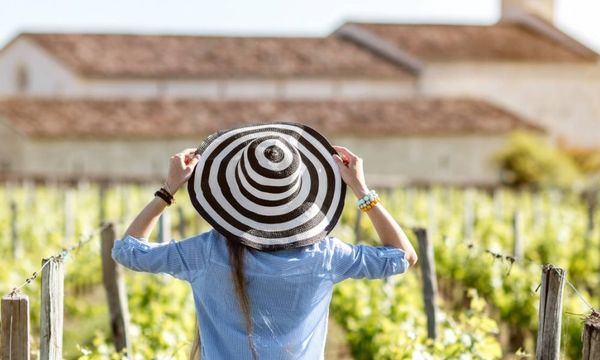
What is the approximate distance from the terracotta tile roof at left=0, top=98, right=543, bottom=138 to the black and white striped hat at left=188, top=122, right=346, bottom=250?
28914mm

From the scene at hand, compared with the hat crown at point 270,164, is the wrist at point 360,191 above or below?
below

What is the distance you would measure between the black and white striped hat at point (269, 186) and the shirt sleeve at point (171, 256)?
0.08 meters

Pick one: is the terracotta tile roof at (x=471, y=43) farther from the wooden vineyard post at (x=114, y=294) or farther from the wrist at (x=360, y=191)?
the wrist at (x=360, y=191)

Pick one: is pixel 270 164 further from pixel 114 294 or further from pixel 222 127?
pixel 222 127

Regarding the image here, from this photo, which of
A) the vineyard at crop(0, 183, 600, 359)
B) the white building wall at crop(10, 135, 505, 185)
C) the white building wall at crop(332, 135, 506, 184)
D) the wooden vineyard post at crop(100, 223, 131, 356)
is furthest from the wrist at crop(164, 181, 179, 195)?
the white building wall at crop(332, 135, 506, 184)

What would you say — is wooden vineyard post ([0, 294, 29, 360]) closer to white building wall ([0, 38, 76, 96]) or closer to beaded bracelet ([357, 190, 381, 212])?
beaded bracelet ([357, 190, 381, 212])

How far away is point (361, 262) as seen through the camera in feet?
10.4

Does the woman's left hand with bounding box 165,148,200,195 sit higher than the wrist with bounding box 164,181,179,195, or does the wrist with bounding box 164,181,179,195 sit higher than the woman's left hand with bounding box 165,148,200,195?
the woman's left hand with bounding box 165,148,200,195

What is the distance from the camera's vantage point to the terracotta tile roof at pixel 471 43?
43531 millimetres

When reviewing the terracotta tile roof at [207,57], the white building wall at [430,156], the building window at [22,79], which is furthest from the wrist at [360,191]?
the building window at [22,79]

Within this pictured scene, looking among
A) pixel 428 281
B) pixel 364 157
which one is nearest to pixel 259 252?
pixel 428 281

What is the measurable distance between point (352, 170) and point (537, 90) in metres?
42.1

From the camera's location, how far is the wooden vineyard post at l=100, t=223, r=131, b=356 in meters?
5.75

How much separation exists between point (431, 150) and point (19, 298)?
31.7m
